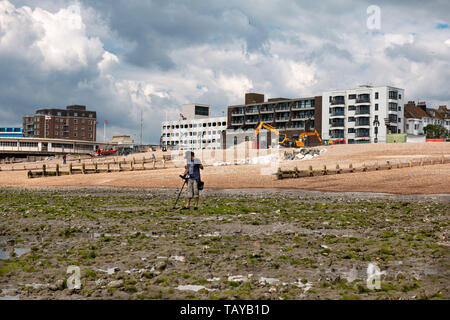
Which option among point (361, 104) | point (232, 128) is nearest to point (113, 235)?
point (361, 104)

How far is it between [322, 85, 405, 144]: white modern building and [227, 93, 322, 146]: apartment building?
309cm

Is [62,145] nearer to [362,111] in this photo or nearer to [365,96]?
[362,111]

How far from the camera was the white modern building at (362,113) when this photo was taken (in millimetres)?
120812

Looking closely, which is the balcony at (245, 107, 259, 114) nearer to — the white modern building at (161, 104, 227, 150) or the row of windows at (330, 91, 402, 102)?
the row of windows at (330, 91, 402, 102)

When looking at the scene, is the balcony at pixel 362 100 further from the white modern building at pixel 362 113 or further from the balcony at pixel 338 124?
the balcony at pixel 338 124

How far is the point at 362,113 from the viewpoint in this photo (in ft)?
406

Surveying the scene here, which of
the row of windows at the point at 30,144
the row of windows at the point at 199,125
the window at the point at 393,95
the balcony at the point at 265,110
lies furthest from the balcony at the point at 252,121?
the row of windows at the point at 30,144

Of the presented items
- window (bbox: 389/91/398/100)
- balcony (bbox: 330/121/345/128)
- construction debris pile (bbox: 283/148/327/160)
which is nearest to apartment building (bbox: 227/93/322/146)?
balcony (bbox: 330/121/345/128)

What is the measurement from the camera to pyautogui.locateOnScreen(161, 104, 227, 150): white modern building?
576ft

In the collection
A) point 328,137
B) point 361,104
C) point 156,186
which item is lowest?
point 156,186

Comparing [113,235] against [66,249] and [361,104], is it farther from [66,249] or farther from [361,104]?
[361,104]

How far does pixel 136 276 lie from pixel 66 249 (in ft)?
13.1

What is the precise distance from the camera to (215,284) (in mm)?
8906

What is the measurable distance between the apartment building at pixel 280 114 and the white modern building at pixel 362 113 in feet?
10.1
